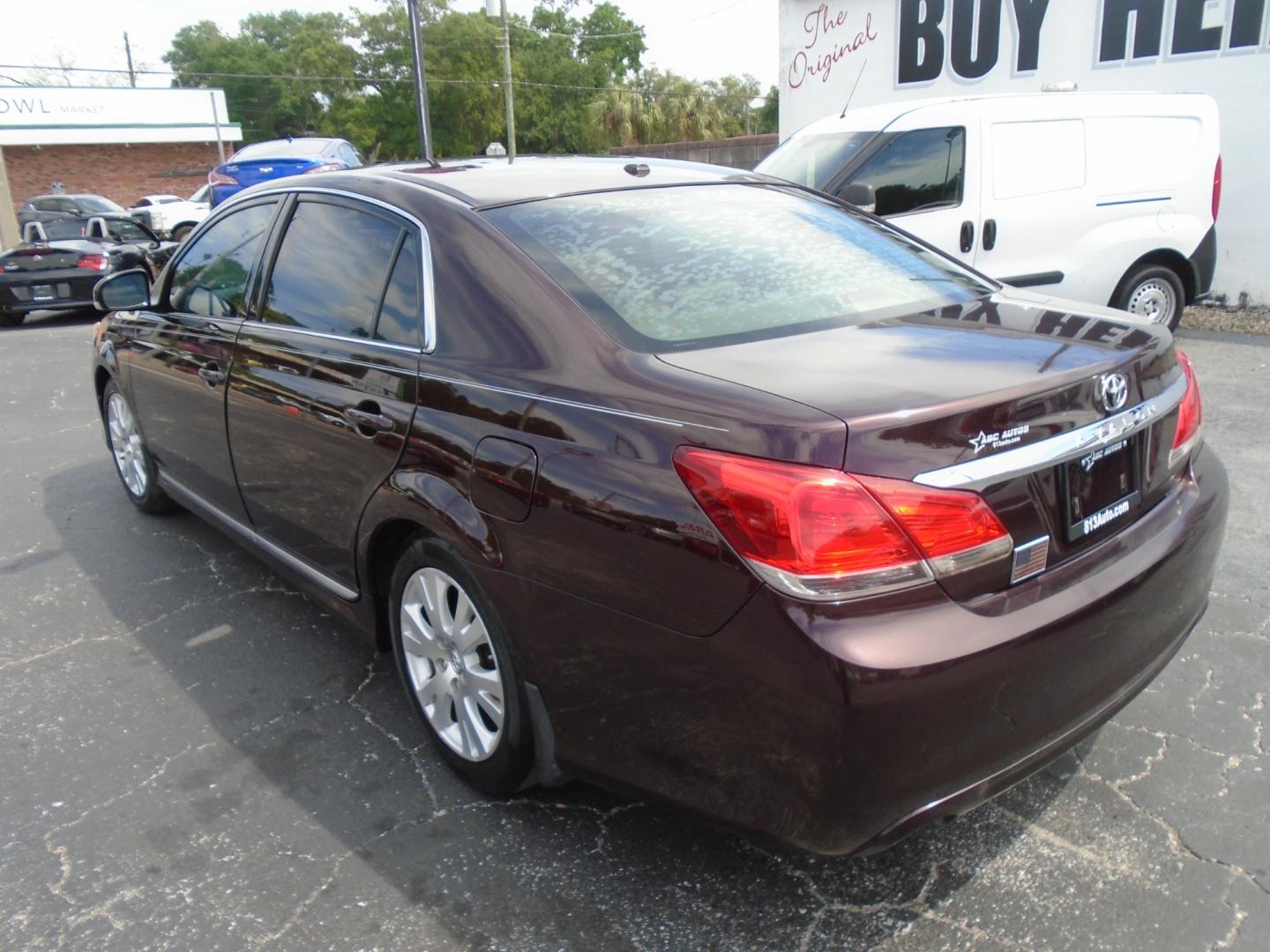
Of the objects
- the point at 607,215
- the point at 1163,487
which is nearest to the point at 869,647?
the point at 1163,487

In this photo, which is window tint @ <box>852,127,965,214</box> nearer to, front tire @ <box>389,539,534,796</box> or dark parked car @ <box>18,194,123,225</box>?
front tire @ <box>389,539,534,796</box>

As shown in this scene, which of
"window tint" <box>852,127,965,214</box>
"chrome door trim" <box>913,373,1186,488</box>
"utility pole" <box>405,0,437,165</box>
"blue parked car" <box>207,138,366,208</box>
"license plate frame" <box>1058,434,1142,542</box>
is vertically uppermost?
"utility pole" <box>405,0,437,165</box>

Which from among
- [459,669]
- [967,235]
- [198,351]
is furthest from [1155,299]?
[459,669]

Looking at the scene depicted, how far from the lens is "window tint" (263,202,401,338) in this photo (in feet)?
9.80

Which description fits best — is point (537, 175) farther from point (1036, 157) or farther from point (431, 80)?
point (431, 80)

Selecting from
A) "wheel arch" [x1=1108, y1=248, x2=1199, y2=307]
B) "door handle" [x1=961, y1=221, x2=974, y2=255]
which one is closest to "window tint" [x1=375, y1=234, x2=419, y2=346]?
"door handle" [x1=961, y1=221, x2=974, y2=255]

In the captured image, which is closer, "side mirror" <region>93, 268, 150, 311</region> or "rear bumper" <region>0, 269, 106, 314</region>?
"side mirror" <region>93, 268, 150, 311</region>

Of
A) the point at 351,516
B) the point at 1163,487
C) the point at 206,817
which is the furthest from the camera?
the point at 351,516

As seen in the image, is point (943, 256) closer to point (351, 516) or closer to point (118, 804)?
point (351, 516)

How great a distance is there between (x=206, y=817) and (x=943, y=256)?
277 centimetres

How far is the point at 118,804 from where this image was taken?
110 inches

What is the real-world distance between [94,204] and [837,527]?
2696 cm

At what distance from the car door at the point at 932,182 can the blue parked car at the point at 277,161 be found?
12469 millimetres

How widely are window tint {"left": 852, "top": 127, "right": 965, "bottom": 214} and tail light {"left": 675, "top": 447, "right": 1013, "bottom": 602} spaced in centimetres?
574
